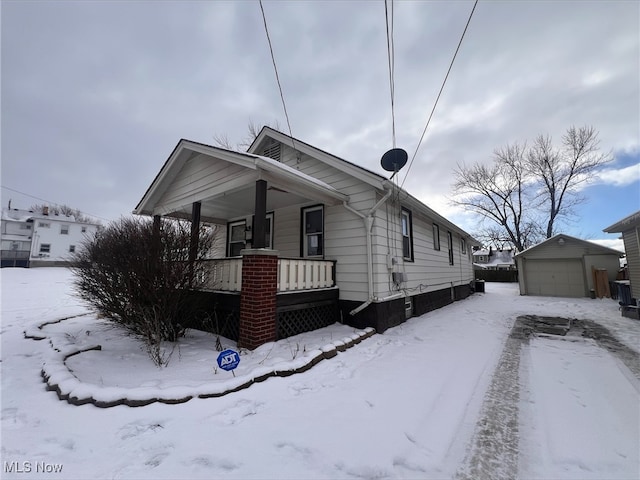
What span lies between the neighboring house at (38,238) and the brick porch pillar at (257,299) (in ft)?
124

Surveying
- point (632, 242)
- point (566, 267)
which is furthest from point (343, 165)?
point (566, 267)

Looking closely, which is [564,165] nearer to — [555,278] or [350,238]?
[555,278]

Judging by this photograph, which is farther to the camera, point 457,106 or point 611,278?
point 611,278

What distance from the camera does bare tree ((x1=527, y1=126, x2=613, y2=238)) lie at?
22.0 m

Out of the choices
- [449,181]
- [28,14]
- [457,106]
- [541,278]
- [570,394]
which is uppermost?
[449,181]

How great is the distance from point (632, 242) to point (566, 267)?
19.5ft

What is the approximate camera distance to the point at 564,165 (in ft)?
77.2

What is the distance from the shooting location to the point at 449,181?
27531mm

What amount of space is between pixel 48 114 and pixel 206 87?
329 inches

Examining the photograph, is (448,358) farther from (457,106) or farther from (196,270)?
(457,106)

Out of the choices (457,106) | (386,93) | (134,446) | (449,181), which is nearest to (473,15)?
(386,93)

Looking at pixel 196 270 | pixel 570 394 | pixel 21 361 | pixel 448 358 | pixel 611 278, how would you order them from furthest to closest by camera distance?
pixel 611 278 → pixel 196 270 → pixel 448 358 → pixel 21 361 → pixel 570 394

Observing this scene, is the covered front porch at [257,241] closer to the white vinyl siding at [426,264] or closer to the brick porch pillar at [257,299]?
the brick porch pillar at [257,299]

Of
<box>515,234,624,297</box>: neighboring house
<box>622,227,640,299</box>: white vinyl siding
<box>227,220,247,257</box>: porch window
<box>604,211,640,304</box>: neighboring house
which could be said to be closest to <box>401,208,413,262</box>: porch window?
<box>227,220,247,257</box>: porch window
